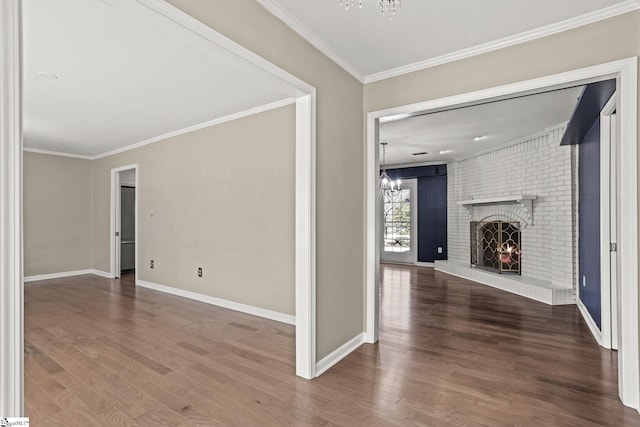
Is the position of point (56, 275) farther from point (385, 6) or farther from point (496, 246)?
point (496, 246)

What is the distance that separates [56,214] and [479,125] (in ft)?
26.1

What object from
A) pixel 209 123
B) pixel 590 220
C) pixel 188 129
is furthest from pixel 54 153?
pixel 590 220

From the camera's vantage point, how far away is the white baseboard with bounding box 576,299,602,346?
11.0 ft

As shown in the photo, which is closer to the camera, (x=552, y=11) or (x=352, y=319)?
(x=552, y=11)

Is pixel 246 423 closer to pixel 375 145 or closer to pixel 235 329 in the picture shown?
pixel 235 329

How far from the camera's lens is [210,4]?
1.82 m

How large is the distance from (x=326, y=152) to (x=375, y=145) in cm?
73

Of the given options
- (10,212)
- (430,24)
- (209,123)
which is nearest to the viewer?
(10,212)

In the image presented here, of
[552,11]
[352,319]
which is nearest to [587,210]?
[552,11]

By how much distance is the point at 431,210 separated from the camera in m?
8.49

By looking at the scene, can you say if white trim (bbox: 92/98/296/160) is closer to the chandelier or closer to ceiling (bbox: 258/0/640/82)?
ceiling (bbox: 258/0/640/82)

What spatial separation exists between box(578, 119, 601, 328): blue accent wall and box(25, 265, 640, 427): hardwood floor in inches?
14.5

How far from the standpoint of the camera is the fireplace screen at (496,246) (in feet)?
20.0

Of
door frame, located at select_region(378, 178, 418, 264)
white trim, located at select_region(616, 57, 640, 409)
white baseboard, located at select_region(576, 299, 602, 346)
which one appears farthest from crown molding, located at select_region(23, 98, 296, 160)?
door frame, located at select_region(378, 178, 418, 264)
